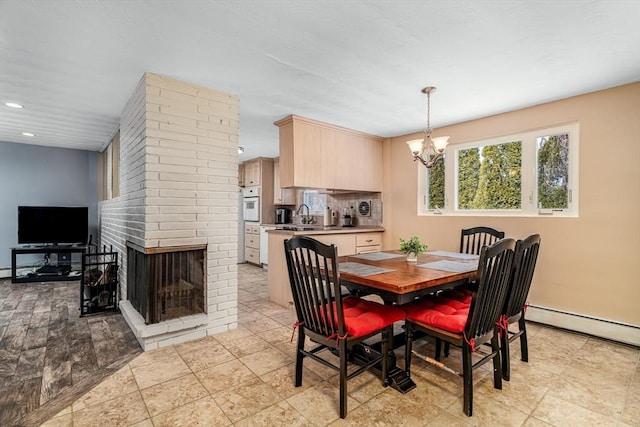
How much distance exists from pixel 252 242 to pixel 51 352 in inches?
162

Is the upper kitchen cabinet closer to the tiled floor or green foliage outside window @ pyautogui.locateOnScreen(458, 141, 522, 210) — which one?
green foliage outside window @ pyautogui.locateOnScreen(458, 141, 522, 210)

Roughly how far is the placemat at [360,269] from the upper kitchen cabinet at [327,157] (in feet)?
5.50

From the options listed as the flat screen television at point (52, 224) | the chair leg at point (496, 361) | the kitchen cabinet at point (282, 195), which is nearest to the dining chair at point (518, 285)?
Answer: the chair leg at point (496, 361)

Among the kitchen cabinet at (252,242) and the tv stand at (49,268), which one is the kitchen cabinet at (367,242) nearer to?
the kitchen cabinet at (252,242)

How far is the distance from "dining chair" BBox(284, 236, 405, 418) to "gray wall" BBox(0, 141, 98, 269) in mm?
5689

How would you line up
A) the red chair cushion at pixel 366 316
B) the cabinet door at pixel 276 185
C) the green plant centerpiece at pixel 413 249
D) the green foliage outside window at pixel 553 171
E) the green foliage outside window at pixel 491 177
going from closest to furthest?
the red chair cushion at pixel 366 316
the green plant centerpiece at pixel 413 249
the green foliage outside window at pixel 553 171
the green foliage outside window at pixel 491 177
the cabinet door at pixel 276 185

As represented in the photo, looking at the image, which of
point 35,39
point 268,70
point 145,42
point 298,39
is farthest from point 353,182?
point 35,39

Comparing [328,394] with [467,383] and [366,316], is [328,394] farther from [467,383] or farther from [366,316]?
[467,383]

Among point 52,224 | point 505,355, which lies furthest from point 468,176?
point 52,224

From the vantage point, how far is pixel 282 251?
3.82m

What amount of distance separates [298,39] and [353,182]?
2.57 metres

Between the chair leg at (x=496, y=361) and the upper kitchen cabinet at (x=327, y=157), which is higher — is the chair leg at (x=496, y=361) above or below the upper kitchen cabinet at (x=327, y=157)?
below

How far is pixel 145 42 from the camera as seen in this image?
6.89ft

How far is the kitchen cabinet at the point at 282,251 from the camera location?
12.5ft
